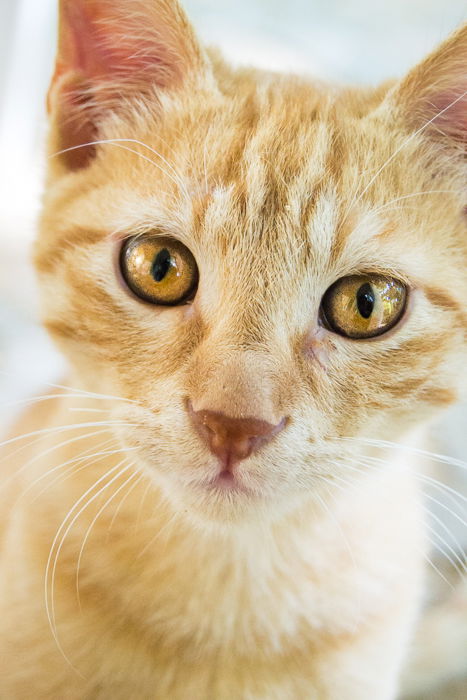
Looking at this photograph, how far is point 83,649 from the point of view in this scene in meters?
0.90

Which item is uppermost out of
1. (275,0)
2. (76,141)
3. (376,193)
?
(275,0)

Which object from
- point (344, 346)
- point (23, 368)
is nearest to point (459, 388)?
point (344, 346)

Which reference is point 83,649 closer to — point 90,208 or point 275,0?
point 90,208

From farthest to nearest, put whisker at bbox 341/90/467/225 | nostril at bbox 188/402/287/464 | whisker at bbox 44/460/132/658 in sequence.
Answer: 1. whisker at bbox 44/460/132/658
2. whisker at bbox 341/90/467/225
3. nostril at bbox 188/402/287/464

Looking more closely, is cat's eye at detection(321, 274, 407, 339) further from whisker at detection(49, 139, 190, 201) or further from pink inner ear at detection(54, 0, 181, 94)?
pink inner ear at detection(54, 0, 181, 94)

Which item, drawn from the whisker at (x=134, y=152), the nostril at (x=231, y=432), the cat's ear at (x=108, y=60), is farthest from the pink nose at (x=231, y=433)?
the cat's ear at (x=108, y=60)

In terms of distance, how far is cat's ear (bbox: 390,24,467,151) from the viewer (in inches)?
31.2

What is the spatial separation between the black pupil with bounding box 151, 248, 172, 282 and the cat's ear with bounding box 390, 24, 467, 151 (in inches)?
14.0

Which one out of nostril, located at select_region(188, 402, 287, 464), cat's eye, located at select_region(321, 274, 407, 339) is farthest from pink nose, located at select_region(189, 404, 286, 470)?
cat's eye, located at select_region(321, 274, 407, 339)

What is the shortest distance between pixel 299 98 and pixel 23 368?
2.11ft

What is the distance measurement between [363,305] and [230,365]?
19 centimetres

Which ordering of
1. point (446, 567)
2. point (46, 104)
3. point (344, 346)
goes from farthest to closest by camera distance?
point (446, 567)
point (46, 104)
point (344, 346)

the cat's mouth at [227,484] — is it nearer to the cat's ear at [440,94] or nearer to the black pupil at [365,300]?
the black pupil at [365,300]

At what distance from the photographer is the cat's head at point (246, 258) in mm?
752
